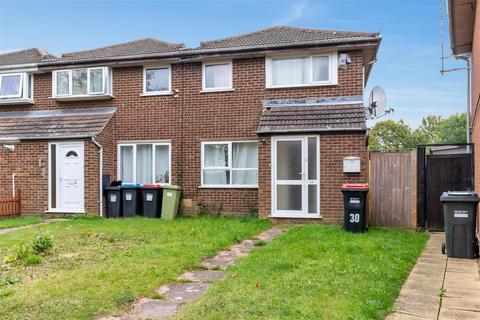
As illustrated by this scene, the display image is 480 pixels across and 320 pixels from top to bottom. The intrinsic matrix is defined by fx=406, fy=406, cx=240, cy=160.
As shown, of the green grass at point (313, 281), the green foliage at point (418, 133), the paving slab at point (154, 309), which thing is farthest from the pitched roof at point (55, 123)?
the green foliage at point (418, 133)

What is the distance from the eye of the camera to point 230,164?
13055 millimetres

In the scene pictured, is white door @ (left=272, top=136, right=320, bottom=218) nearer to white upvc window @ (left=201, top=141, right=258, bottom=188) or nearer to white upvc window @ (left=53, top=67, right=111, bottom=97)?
white upvc window @ (left=201, top=141, right=258, bottom=188)

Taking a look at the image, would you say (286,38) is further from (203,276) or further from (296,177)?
(203,276)

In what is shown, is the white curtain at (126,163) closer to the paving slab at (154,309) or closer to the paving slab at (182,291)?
the paving slab at (182,291)

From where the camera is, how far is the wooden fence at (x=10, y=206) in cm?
1339

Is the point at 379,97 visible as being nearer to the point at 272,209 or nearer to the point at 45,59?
the point at 272,209

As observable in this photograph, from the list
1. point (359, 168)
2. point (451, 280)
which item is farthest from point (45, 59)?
point (451, 280)

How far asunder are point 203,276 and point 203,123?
791 cm

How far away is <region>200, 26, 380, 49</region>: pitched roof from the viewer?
12.0 meters

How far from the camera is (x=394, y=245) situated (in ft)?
26.1

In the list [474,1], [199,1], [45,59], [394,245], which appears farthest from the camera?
[199,1]

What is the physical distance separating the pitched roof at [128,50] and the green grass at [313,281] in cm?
870

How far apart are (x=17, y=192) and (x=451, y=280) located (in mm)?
13424

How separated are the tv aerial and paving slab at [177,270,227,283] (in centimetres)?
892
